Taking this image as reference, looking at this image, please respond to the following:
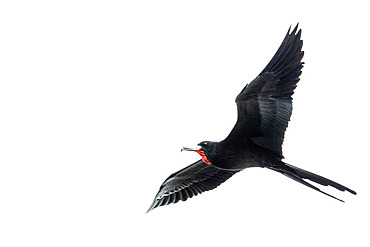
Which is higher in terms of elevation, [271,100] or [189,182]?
[271,100]

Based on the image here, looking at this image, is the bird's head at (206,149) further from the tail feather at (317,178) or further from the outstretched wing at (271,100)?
the tail feather at (317,178)

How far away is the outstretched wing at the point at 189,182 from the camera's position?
298 inches

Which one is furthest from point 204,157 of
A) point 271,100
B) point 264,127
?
point 271,100

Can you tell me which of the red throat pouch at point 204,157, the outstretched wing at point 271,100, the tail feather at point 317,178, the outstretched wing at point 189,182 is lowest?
the tail feather at point 317,178

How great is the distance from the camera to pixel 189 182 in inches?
301

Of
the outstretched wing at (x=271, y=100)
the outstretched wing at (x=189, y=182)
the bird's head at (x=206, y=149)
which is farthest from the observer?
the outstretched wing at (x=189, y=182)

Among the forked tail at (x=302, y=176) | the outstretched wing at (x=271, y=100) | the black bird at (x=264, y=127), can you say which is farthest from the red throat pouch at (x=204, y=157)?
the forked tail at (x=302, y=176)

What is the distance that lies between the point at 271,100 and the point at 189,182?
1677mm

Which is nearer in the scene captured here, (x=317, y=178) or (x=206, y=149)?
(x=317, y=178)

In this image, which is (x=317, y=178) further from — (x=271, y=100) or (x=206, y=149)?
(x=206, y=149)

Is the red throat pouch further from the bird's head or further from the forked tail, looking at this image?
the forked tail

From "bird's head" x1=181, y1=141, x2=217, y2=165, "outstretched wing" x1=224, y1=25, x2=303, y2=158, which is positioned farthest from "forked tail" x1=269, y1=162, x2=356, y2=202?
"bird's head" x1=181, y1=141, x2=217, y2=165

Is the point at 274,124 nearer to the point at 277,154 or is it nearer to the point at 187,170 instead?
the point at 277,154

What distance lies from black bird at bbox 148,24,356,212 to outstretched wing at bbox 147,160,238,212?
1cm
